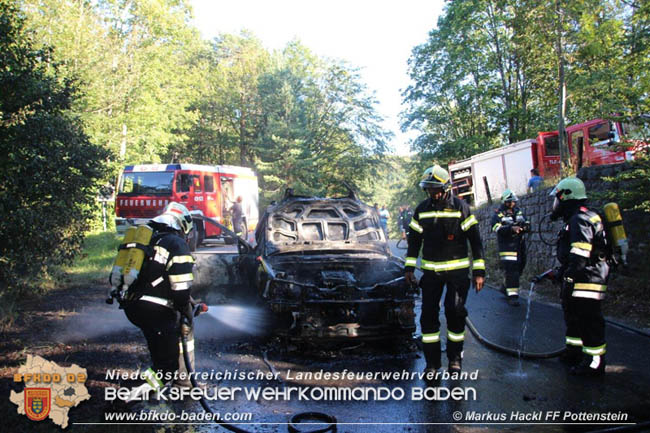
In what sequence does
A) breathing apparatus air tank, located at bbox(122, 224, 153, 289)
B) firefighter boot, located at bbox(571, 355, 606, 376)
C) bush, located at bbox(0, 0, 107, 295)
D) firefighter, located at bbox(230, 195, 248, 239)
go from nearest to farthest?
breathing apparatus air tank, located at bbox(122, 224, 153, 289)
firefighter boot, located at bbox(571, 355, 606, 376)
bush, located at bbox(0, 0, 107, 295)
firefighter, located at bbox(230, 195, 248, 239)

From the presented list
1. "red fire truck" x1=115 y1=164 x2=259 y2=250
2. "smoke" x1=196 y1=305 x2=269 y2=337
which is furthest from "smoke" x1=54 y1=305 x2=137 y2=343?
"red fire truck" x1=115 y1=164 x2=259 y2=250

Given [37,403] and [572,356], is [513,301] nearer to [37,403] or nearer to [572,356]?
[572,356]

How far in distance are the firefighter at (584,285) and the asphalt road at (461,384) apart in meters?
0.21

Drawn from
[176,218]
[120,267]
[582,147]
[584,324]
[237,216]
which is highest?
[582,147]

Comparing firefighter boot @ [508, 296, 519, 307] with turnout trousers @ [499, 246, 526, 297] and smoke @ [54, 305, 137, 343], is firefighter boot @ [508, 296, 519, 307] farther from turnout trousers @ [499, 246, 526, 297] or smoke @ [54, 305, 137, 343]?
smoke @ [54, 305, 137, 343]

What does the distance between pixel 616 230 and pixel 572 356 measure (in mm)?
1381

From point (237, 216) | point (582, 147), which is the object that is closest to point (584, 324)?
point (582, 147)

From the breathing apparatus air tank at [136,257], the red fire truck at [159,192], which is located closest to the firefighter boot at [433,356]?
the breathing apparatus air tank at [136,257]

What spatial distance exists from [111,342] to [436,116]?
78.3ft

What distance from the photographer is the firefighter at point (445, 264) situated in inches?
180

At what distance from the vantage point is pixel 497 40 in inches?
886

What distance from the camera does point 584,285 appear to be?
449cm

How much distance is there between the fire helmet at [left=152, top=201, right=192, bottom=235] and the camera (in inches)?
165

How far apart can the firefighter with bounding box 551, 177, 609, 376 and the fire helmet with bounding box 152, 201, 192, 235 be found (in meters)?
3.86
